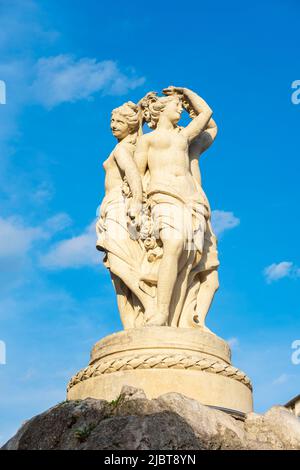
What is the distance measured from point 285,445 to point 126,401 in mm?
1987

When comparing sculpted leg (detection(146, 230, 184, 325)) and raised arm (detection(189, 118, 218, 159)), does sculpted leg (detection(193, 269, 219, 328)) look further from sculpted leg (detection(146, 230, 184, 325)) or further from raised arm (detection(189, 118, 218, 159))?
raised arm (detection(189, 118, 218, 159))

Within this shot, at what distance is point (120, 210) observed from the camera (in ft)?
35.7

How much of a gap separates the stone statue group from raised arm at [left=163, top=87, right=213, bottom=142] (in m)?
0.02

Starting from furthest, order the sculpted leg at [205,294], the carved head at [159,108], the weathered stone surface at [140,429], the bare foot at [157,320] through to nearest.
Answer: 1. the carved head at [159,108]
2. the sculpted leg at [205,294]
3. the bare foot at [157,320]
4. the weathered stone surface at [140,429]

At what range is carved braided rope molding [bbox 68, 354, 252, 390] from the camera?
9133mm

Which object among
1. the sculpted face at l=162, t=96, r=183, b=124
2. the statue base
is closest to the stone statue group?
the sculpted face at l=162, t=96, r=183, b=124

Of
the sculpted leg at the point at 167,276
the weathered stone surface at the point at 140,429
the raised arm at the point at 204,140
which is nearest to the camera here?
the weathered stone surface at the point at 140,429

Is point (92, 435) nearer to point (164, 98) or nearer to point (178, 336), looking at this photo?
point (178, 336)

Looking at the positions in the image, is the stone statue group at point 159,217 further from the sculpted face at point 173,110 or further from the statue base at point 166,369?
the statue base at point 166,369

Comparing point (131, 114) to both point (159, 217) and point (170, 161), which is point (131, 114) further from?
point (159, 217)

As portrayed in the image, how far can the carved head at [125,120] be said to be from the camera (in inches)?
456

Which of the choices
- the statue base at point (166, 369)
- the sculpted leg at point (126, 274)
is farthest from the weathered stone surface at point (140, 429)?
the sculpted leg at point (126, 274)

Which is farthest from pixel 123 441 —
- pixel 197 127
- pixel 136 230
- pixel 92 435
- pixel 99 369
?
pixel 197 127

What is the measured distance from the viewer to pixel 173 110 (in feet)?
37.0
